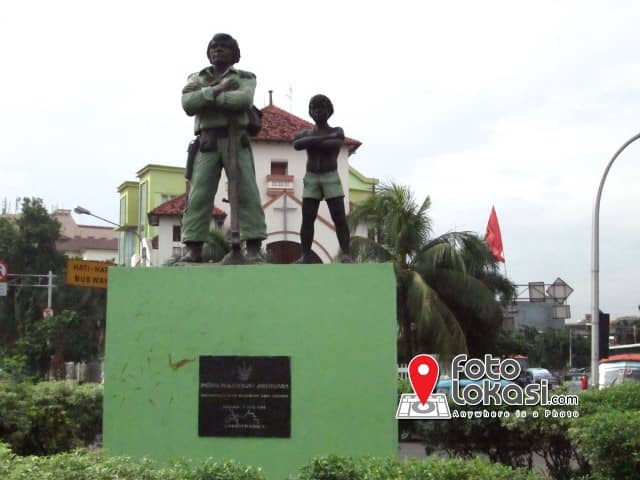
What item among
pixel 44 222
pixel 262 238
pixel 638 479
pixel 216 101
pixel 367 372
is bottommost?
pixel 638 479

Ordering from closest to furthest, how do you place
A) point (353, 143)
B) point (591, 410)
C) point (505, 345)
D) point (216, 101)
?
point (216, 101) < point (591, 410) < point (505, 345) < point (353, 143)

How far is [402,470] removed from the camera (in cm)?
502

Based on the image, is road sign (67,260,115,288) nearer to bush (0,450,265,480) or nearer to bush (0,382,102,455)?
bush (0,382,102,455)

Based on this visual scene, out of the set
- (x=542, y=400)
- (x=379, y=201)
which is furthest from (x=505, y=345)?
(x=542, y=400)

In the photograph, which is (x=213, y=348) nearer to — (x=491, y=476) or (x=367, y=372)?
(x=367, y=372)

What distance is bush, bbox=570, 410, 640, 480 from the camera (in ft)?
22.4

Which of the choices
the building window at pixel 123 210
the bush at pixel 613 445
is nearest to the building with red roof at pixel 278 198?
the building window at pixel 123 210

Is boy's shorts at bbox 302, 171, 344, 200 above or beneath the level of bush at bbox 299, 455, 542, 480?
above

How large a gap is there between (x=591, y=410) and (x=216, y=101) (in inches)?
191

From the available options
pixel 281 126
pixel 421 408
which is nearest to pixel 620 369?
pixel 281 126

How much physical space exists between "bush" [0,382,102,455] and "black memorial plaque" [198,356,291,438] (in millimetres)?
3035

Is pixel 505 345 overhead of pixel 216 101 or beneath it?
beneath

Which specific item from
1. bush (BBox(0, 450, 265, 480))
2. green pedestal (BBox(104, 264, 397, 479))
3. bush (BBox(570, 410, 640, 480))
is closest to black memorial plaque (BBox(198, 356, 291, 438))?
green pedestal (BBox(104, 264, 397, 479))

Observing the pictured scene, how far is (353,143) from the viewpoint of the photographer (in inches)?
1297
